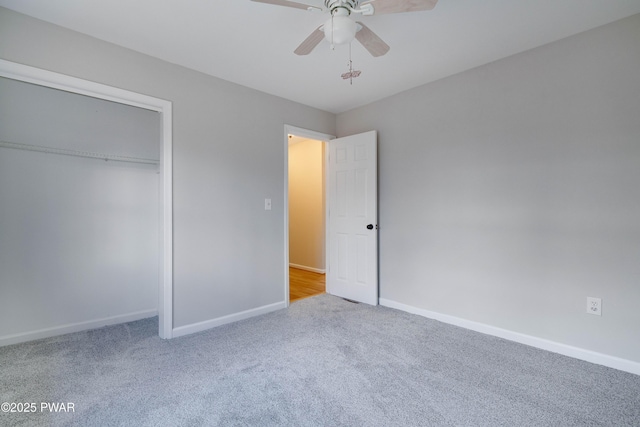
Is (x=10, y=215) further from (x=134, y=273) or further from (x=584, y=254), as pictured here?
(x=584, y=254)

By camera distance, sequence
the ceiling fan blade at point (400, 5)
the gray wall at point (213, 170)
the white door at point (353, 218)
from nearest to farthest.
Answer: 1. the ceiling fan blade at point (400, 5)
2. the gray wall at point (213, 170)
3. the white door at point (353, 218)

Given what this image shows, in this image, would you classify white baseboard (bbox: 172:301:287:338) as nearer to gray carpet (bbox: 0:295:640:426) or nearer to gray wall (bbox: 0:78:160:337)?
gray carpet (bbox: 0:295:640:426)

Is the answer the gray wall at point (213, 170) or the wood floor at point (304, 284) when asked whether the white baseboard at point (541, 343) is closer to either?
the wood floor at point (304, 284)

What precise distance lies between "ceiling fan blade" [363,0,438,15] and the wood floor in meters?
3.13

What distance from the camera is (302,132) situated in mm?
3605

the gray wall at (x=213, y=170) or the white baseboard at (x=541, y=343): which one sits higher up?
the gray wall at (x=213, y=170)

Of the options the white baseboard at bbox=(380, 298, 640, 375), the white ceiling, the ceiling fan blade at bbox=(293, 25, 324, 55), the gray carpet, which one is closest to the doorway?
the white baseboard at bbox=(380, 298, 640, 375)

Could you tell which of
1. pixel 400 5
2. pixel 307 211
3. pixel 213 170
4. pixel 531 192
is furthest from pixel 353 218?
pixel 400 5

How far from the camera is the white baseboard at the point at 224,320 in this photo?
2.68 meters

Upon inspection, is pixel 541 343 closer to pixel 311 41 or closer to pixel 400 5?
pixel 400 5

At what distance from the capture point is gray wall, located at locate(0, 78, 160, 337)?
2525 mm

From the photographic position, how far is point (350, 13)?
166 cm

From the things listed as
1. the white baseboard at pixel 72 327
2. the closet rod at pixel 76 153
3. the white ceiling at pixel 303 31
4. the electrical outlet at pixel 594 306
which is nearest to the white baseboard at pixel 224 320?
the white baseboard at pixel 72 327

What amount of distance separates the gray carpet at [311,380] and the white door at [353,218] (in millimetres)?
876
